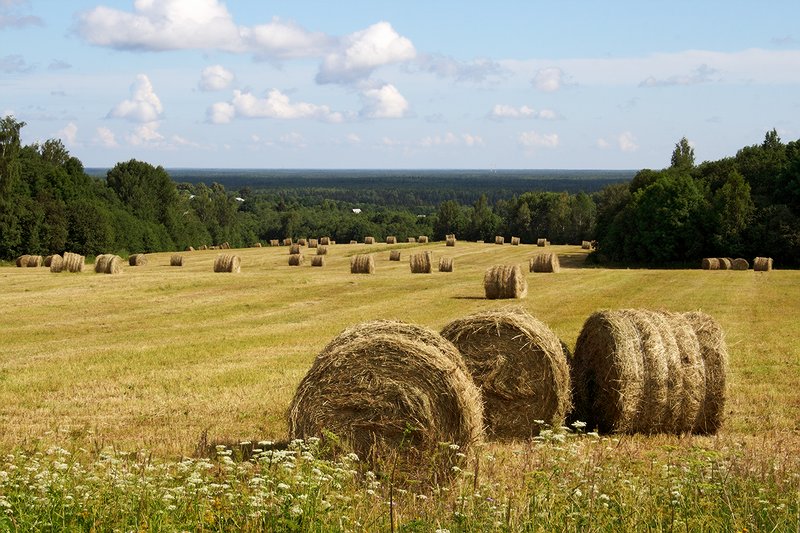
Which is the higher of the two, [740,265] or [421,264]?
[421,264]

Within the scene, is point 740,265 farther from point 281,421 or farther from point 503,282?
point 281,421

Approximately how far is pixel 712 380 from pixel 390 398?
15.7ft

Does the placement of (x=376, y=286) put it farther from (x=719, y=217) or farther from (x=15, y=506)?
(x=719, y=217)

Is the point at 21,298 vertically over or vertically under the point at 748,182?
under

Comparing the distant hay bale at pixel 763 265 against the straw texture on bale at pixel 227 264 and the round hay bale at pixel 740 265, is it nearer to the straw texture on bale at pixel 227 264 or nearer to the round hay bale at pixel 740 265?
the round hay bale at pixel 740 265

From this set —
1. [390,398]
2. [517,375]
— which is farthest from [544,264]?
[390,398]

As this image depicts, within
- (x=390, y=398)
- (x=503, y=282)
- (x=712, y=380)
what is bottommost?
(x=503, y=282)

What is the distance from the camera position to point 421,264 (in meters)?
44.1

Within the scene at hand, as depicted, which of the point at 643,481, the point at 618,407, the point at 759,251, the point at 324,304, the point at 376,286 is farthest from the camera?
the point at 759,251

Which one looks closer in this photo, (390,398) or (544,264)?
(390,398)

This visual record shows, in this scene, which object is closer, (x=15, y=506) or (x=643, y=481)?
(x=15, y=506)

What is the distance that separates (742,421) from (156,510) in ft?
30.0

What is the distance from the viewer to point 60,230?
72.0m

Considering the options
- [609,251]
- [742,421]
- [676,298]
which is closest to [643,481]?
[742,421]
